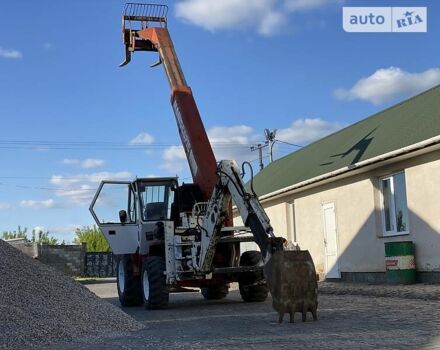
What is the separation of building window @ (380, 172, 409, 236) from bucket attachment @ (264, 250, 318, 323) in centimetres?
740

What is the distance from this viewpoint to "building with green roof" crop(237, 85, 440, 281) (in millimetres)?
14812

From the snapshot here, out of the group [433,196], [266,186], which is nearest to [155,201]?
[433,196]

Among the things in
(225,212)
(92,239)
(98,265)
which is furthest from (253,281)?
(92,239)

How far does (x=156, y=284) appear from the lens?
42.9ft

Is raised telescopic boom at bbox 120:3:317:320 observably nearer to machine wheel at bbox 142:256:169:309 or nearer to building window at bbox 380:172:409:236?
machine wheel at bbox 142:256:169:309

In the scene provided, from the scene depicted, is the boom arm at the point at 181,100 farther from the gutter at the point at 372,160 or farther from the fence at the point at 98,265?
the fence at the point at 98,265

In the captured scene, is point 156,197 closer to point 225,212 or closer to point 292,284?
point 225,212

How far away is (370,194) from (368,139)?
2.22m

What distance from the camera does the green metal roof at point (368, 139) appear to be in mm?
15695

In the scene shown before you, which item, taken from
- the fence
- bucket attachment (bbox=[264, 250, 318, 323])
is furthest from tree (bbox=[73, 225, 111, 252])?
bucket attachment (bbox=[264, 250, 318, 323])

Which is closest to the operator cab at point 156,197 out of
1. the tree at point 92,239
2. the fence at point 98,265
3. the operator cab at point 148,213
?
the operator cab at point 148,213

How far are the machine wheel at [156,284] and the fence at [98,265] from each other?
110 feet

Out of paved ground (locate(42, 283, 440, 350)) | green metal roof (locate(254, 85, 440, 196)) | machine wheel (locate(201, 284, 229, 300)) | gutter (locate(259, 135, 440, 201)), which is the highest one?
green metal roof (locate(254, 85, 440, 196))

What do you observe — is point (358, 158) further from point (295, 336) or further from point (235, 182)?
point (295, 336)
